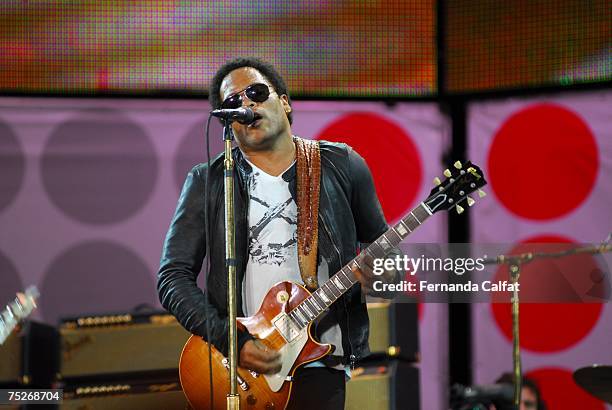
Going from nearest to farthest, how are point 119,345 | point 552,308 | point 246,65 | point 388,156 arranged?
point 119,345
point 246,65
point 552,308
point 388,156

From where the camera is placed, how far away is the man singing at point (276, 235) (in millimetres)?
4344

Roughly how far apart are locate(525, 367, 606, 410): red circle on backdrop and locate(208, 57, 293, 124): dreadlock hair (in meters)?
1.87

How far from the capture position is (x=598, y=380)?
4.18 m

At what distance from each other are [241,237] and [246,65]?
2.88 ft

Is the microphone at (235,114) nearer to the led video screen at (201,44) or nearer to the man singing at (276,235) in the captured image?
the man singing at (276,235)

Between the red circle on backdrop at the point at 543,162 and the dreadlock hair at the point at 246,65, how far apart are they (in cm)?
118

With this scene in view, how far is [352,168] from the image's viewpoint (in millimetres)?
4562

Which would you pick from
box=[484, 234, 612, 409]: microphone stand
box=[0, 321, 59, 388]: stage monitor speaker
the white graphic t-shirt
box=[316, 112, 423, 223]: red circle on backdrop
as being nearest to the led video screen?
box=[316, 112, 423, 223]: red circle on backdrop

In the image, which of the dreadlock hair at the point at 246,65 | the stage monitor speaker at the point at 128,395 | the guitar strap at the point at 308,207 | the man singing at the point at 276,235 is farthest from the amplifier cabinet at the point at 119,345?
the dreadlock hair at the point at 246,65

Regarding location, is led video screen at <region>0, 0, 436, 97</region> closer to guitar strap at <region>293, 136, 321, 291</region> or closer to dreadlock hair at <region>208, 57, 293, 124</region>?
dreadlock hair at <region>208, 57, 293, 124</region>

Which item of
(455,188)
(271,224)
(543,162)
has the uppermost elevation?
(543,162)

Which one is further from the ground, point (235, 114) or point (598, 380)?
point (235, 114)

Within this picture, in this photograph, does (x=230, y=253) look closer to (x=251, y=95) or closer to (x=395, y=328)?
(x=251, y=95)

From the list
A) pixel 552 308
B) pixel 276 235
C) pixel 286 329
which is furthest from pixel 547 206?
pixel 286 329
